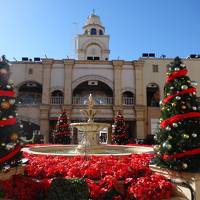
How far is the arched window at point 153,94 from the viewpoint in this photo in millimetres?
36178

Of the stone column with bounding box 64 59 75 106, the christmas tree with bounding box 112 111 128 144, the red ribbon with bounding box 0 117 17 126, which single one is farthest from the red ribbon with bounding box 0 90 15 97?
the stone column with bounding box 64 59 75 106

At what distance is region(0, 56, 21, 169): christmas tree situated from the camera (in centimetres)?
617

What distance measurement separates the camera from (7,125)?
6293 millimetres

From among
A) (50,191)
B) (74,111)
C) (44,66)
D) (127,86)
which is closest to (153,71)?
(127,86)

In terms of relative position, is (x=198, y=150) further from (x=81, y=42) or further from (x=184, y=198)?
(x=81, y=42)

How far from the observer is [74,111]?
3372cm

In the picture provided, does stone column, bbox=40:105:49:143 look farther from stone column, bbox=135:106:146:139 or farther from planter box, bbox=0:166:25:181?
planter box, bbox=0:166:25:181

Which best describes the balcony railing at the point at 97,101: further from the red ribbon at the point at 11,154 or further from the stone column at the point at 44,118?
the red ribbon at the point at 11,154

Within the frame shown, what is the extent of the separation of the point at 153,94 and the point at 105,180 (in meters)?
32.0

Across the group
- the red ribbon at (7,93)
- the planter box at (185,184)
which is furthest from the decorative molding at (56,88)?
the planter box at (185,184)

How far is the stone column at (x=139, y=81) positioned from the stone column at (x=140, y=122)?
3.17ft

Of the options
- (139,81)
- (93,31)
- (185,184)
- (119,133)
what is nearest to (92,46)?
(93,31)

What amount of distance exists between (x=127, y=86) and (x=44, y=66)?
1020 centimetres

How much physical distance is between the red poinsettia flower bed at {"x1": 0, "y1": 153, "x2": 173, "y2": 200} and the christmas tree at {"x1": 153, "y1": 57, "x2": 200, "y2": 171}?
0.55 metres
